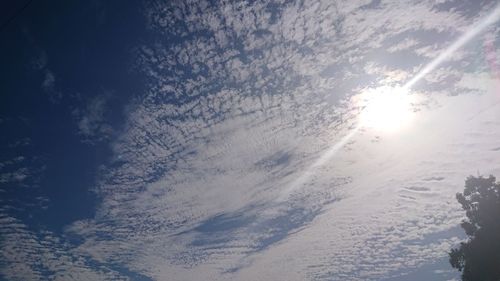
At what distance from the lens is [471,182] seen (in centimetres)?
2034

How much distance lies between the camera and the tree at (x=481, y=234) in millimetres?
18859

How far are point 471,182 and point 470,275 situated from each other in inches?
221

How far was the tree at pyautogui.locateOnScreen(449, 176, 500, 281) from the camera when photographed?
1886cm

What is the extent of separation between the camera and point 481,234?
770 inches

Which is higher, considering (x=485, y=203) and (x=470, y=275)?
(x=485, y=203)

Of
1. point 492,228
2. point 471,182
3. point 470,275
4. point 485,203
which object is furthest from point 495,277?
point 471,182

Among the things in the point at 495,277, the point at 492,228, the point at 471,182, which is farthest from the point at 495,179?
the point at 495,277

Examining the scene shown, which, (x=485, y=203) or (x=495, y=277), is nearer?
(x=495, y=277)

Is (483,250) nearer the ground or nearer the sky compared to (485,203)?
nearer the ground

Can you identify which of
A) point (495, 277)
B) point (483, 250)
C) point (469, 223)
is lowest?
point (495, 277)

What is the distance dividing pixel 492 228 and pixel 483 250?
1.43 meters

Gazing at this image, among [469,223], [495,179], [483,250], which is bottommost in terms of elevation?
[483,250]

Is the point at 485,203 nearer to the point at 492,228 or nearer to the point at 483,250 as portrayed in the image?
the point at 492,228

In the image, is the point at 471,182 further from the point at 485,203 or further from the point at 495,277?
the point at 495,277
